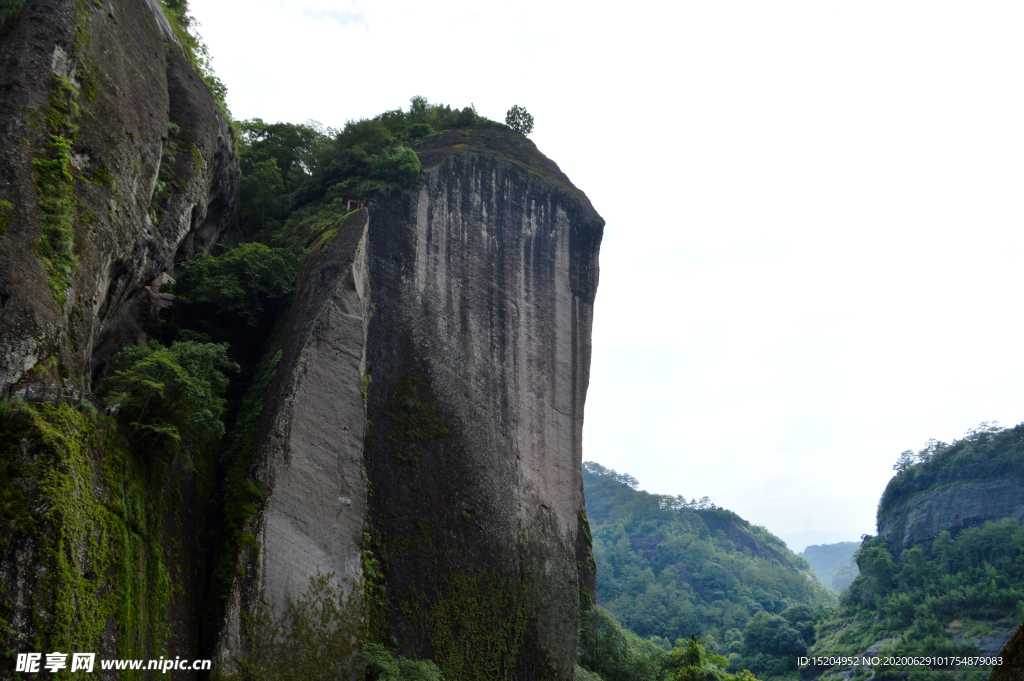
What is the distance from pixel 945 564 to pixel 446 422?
43.3m

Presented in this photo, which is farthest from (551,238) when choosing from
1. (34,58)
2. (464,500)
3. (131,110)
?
(34,58)

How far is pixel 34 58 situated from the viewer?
1098cm

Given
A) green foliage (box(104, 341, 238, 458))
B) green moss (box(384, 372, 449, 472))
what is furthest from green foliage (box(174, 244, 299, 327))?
green foliage (box(104, 341, 238, 458))

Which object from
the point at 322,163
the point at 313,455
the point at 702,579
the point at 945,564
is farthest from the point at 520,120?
the point at 702,579

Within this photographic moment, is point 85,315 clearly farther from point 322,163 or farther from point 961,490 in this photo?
point 961,490

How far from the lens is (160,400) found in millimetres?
10539

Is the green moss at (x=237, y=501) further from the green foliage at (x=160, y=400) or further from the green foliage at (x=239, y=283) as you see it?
the green foliage at (x=239, y=283)

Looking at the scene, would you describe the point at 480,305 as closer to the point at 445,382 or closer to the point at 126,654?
the point at 445,382

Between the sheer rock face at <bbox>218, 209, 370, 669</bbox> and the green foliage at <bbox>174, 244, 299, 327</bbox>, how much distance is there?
0.92 metres

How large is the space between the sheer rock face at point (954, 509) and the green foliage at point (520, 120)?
43083 mm

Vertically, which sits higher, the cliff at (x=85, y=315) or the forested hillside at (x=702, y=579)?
the cliff at (x=85, y=315)

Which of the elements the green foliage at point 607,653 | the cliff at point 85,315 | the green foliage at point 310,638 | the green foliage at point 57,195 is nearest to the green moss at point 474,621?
the green foliage at point 310,638

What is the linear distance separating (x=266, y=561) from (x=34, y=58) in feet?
29.8

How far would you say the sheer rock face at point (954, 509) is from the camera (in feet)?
152
